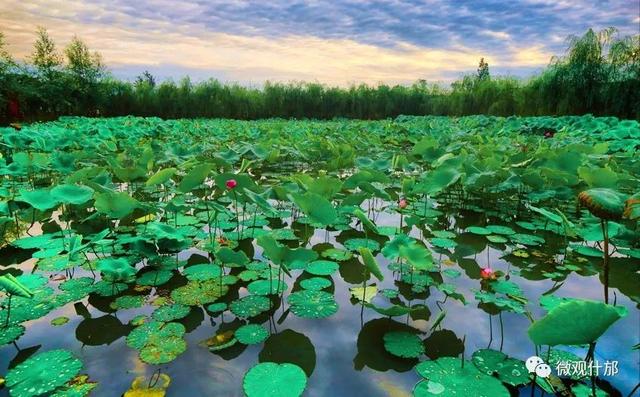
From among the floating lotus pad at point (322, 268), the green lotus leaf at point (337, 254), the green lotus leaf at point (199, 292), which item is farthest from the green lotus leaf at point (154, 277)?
the green lotus leaf at point (337, 254)

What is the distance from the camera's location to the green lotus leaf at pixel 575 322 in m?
0.90

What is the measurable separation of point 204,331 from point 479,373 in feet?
3.29

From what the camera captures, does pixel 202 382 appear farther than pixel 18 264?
No

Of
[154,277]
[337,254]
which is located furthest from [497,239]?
[154,277]

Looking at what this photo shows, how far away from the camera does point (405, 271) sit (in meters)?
2.09

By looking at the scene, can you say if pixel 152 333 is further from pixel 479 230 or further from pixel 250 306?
pixel 479 230

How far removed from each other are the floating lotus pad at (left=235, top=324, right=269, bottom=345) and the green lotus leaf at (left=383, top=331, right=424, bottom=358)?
0.46m

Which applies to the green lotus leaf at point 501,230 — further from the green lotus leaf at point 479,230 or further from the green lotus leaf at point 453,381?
the green lotus leaf at point 453,381

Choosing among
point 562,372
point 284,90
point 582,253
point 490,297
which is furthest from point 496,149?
point 284,90

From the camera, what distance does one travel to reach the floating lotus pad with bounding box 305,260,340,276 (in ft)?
6.67

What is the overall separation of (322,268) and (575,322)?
130 cm

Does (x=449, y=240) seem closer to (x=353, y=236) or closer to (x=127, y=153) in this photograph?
(x=353, y=236)

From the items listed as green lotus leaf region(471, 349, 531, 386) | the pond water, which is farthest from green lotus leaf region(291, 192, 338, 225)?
green lotus leaf region(471, 349, 531, 386)

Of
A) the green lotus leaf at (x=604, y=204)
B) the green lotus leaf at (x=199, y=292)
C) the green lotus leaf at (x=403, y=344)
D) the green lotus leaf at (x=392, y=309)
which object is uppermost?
the green lotus leaf at (x=604, y=204)
